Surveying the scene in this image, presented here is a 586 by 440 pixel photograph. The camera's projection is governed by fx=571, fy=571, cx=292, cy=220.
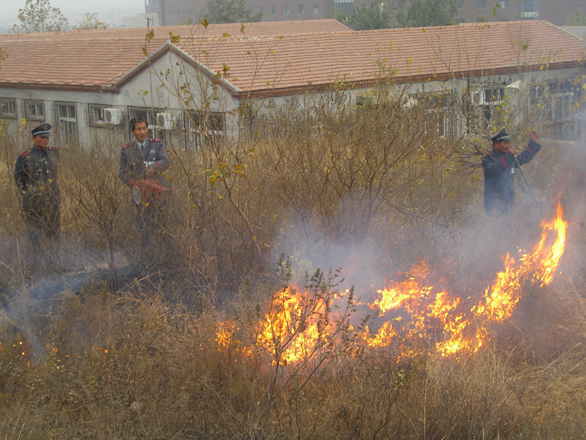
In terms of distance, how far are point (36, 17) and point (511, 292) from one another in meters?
38.4

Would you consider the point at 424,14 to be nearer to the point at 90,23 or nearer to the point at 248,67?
the point at 90,23

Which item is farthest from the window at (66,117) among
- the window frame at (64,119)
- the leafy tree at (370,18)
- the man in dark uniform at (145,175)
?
the leafy tree at (370,18)

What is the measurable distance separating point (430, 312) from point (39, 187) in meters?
4.62

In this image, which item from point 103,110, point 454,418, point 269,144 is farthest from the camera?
point 103,110

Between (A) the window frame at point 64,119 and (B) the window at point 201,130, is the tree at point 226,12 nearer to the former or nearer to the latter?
(A) the window frame at point 64,119

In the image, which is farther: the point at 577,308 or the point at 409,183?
the point at 409,183

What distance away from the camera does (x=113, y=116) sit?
17.6m

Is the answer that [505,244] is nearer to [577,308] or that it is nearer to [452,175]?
[577,308]

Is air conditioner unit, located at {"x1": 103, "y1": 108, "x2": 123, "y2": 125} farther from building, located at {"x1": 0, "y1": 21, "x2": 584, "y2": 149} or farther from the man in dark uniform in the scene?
the man in dark uniform

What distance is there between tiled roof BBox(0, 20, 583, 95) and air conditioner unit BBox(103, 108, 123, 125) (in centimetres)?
105

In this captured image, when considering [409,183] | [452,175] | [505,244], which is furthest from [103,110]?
[505,244]

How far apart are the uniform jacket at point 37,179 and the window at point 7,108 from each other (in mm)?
Answer: 16779

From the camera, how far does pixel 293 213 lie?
738 cm

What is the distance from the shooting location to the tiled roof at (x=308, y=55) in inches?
652
